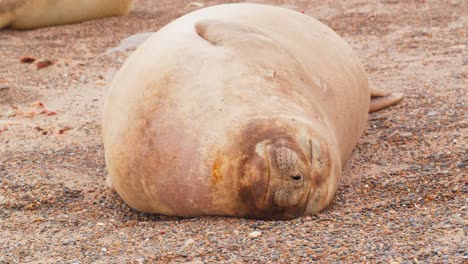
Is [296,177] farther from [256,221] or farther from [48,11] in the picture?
[48,11]

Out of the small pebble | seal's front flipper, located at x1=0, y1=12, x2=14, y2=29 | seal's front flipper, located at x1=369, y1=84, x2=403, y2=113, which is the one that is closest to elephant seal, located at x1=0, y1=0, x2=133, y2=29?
seal's front flipper, located at x1=0, y1=12, x2=14, y2=29

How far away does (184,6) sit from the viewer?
786cm

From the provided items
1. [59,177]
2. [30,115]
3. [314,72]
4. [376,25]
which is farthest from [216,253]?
[376,25]

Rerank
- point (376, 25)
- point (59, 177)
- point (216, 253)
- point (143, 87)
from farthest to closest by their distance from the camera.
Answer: point (376, 25) < point (59, 177) < point (143, 87) < point (216, 253)

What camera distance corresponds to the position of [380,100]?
418 centimetres

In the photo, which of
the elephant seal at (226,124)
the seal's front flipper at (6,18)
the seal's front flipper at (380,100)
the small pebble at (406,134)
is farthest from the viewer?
the seal's front flipper at (6,18)

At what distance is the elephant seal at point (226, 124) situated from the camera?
2490mm

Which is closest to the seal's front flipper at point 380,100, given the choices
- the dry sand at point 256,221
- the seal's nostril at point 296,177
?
the dry sand at point 256,221

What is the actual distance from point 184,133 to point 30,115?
224 centimetres

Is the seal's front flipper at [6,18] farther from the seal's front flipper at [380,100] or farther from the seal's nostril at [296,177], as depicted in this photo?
the seal's nostril at [296,177]

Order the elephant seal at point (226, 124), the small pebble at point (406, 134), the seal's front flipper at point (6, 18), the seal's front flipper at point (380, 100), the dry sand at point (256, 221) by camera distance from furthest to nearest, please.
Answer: the seal's front flipper at point (6, 18) < the seal's front flipper at point (380, 100) < the small pebble at point (406, 134) < the elephant seal at point (226, 124) < the dry sand at point (256, 221)

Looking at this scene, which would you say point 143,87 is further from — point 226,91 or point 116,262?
point 116,262

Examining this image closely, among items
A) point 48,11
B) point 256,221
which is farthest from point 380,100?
point 48,11

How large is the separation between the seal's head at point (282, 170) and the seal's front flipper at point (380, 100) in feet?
5.16
